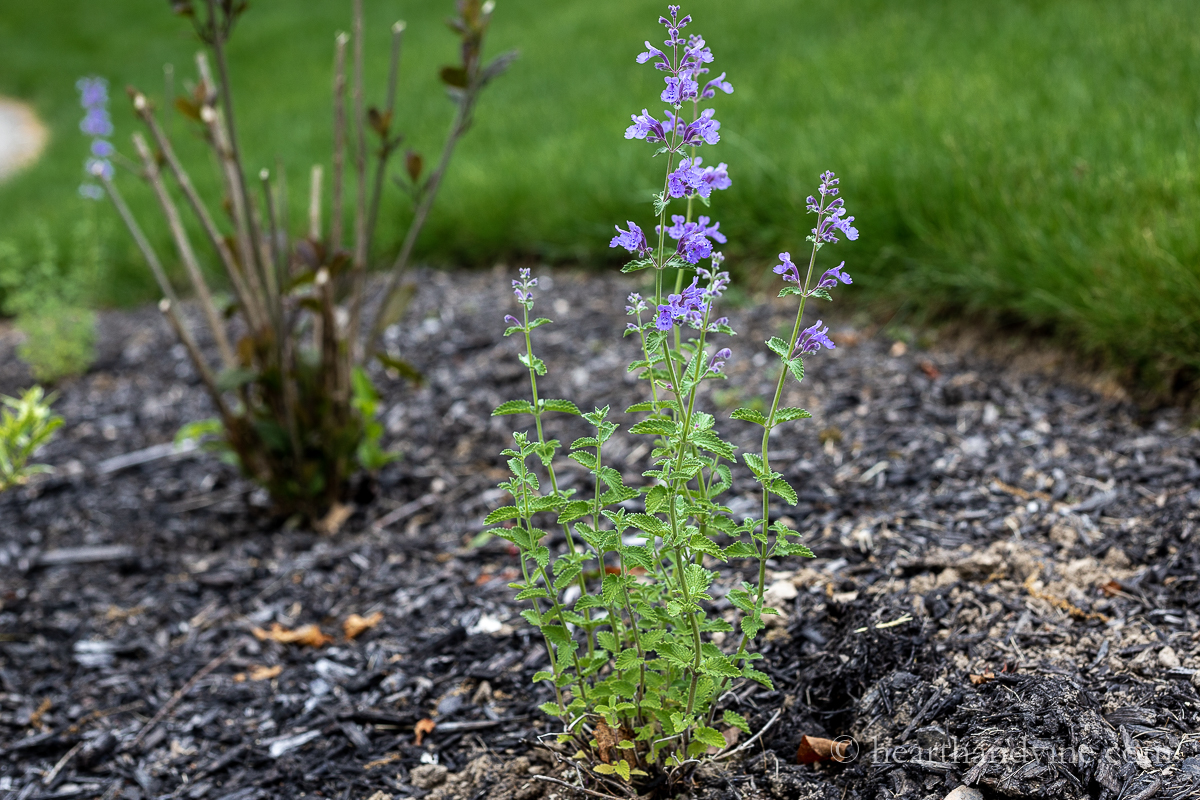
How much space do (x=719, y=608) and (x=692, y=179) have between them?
1.15 metres

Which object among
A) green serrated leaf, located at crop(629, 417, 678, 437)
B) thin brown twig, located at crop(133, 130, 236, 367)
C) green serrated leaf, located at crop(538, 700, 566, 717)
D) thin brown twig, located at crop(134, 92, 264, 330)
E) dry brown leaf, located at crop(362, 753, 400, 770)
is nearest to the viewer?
green serrated leaf, located at crop(629, 417, 678, 437)

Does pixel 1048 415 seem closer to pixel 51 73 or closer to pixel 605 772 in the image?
pixel 605 772

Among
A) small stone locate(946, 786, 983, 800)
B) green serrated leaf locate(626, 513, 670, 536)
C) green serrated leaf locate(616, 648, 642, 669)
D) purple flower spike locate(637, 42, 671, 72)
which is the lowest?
small stone locate(946, 786, 983, 800)

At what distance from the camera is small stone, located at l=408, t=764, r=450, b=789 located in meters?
1.82

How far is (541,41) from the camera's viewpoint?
871cm

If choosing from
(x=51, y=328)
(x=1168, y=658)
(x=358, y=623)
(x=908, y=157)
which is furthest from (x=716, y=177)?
(x=51, y=328)

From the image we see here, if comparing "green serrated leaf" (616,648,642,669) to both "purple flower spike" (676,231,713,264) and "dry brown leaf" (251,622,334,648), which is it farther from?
"dry brown leaf" (251,622,334,648)

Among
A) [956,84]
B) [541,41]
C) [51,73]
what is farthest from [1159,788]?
[51,73]

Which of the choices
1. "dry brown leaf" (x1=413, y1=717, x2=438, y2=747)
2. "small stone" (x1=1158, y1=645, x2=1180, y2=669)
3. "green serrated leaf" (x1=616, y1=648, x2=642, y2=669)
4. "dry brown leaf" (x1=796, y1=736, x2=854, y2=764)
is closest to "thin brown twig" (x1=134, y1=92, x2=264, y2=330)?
"dry brown leaf" (x1=413, y1=717, x2=438, y2=747)

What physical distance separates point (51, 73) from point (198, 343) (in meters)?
12.5

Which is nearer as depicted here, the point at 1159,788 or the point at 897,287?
the point at 1159,788

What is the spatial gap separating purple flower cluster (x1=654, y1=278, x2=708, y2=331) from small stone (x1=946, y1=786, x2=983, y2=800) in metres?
0.84

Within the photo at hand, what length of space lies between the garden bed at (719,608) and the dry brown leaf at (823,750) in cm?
2

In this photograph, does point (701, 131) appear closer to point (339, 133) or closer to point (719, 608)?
point (719, 608)
